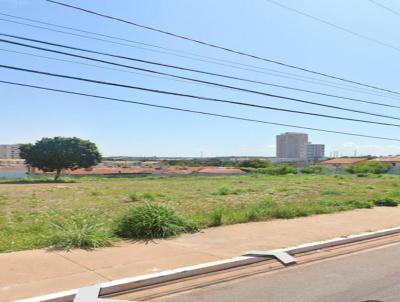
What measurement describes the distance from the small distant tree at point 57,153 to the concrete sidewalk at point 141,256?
2636 inches

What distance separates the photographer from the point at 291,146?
16575 centimetres

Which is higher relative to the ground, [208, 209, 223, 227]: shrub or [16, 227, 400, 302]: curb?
[208, 209, 223, 227]: shrub

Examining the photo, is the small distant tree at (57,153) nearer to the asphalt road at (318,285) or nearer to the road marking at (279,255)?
the road marking at (279,255)

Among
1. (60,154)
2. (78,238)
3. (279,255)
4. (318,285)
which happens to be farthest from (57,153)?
(318,285)

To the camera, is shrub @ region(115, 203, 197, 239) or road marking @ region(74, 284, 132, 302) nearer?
road marking @ region(74, 284, 132, 302)

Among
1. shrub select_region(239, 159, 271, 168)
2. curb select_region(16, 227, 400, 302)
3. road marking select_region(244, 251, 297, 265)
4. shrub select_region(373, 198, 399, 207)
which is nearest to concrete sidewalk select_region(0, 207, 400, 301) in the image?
curb select_region(16, 227, 400, 302)

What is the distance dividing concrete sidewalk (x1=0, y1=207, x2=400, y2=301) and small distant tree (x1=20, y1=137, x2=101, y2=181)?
66952mm

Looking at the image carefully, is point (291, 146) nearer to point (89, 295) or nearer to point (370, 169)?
point (370, 169)

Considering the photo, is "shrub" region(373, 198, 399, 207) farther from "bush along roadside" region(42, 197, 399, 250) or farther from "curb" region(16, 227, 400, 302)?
"curb" region(16, 227, 400, 302)

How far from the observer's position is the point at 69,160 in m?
78.5

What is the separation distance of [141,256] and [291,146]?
522 feet

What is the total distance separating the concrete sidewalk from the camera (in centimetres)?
761

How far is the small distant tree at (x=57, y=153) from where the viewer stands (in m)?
77.5

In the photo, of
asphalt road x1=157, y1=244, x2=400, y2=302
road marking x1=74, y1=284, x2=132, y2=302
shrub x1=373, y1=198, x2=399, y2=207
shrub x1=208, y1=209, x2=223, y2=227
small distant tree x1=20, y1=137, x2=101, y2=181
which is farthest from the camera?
small distant tree x1=20, y1=137, x2=101, y2=181
